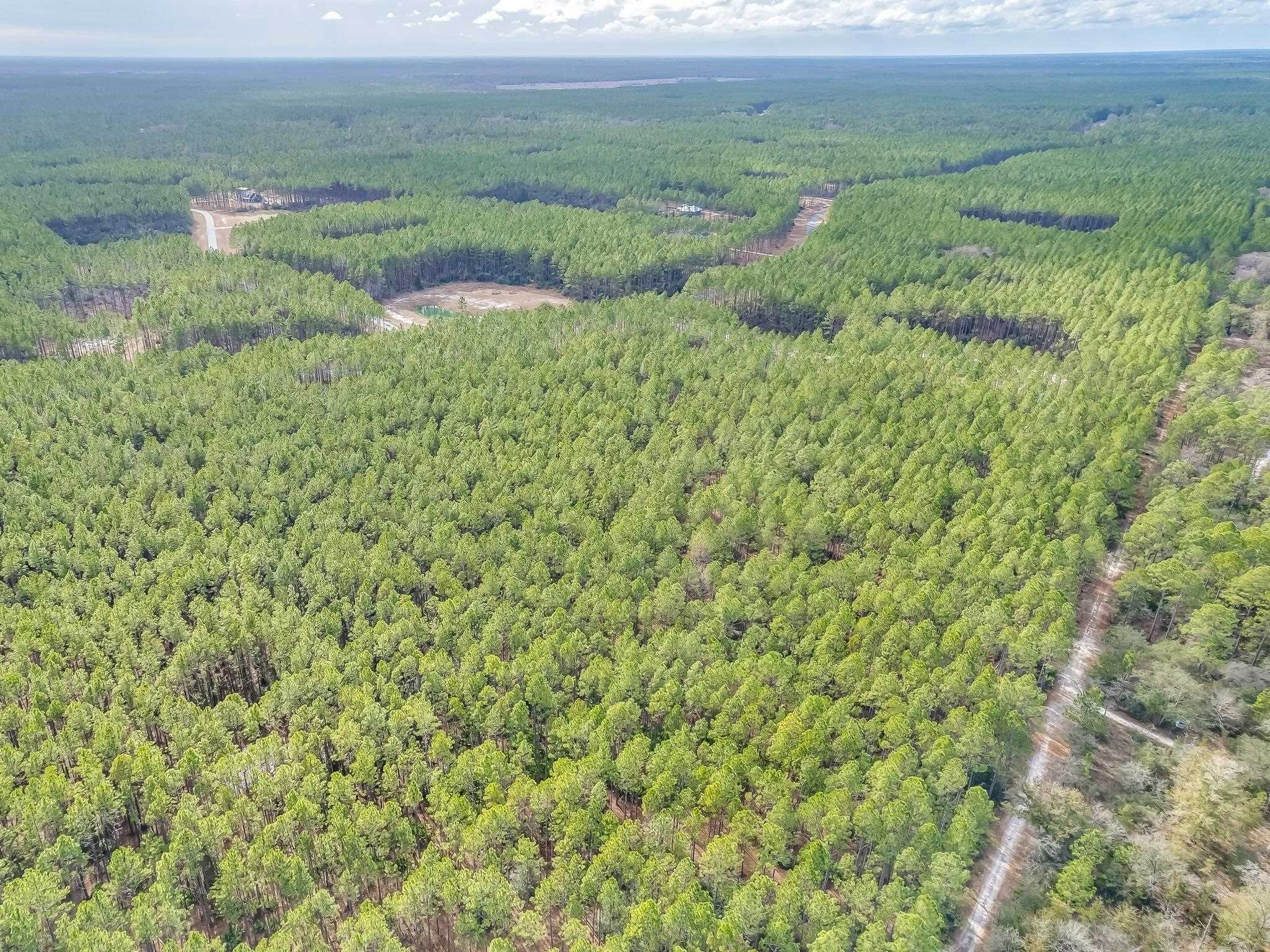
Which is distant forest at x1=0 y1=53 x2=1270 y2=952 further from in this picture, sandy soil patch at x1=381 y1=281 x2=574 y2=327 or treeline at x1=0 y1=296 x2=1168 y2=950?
sandy soil patch at x1=381 y1=281 x2=574 y2=327

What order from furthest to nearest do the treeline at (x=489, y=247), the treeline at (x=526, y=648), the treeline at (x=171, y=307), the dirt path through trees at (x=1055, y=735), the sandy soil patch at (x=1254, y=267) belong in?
the treeline at (x=489, y=247)
the sandy soil patch at (x=1254, y=267)
the treeline at (x=171, y=307)
the dirt path through trees at (x=1055, y=735)
the treeline at (x=526, y=648)

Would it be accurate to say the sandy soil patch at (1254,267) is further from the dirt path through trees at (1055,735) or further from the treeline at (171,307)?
the treeline at (171,307)

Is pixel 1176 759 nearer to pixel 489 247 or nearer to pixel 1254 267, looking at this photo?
pixel 1254 267

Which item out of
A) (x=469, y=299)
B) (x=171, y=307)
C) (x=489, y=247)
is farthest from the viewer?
(x=489, y=247)

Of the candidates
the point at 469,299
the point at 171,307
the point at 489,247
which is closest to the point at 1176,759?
the point at 171,307

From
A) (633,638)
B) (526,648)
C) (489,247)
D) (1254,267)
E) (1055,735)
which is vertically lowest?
(1055,735)

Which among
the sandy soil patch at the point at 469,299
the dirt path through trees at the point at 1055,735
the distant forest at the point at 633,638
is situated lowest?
the dirt path through trees at the point at 1055,735

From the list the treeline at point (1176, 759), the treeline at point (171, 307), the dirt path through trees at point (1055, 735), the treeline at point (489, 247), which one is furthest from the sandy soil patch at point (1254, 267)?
the treeline at point (171, 307)

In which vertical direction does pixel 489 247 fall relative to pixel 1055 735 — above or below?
above
